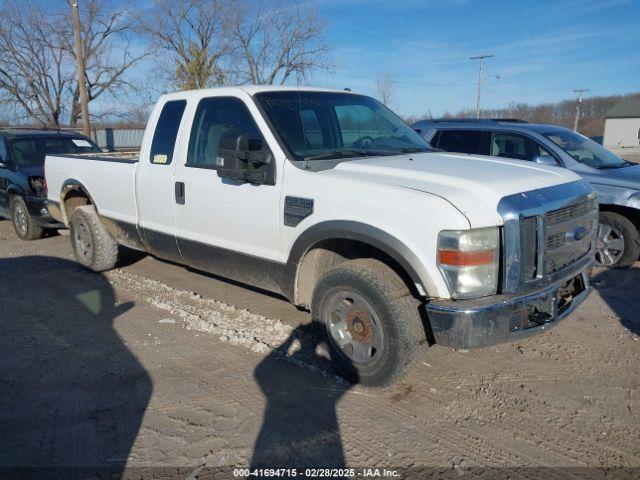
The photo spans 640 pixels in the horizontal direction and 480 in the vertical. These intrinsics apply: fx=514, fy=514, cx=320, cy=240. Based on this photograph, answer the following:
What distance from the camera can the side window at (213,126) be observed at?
168 inches

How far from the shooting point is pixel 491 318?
2990 millimetres

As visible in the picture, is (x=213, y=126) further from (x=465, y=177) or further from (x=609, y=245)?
(x=609, y=245)

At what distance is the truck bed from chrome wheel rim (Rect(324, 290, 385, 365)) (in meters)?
2.82

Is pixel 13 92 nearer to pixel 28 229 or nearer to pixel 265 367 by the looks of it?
pixel 28 229

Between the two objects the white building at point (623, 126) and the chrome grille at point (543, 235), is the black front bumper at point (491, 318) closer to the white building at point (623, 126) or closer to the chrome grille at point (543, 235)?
the chrome grille at point (543, 235)

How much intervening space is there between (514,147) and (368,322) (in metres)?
4.71

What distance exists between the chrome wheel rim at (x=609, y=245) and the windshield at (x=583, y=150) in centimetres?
86

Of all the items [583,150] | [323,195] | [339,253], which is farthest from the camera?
[583,150]

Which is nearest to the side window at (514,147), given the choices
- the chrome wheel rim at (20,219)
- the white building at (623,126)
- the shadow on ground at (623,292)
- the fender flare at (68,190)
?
the shadow on ground at (623,292)

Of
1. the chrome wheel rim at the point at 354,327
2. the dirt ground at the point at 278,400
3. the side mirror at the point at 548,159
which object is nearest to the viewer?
the dirt ground at the point at 278,400

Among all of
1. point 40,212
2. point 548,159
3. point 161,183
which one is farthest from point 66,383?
point 548,159

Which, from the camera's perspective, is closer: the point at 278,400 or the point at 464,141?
the point at 278,400

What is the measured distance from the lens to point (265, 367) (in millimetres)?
3912

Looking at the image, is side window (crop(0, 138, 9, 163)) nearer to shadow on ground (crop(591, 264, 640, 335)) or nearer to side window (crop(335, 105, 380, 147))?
side window (crop(335, 105, 380, 147))
